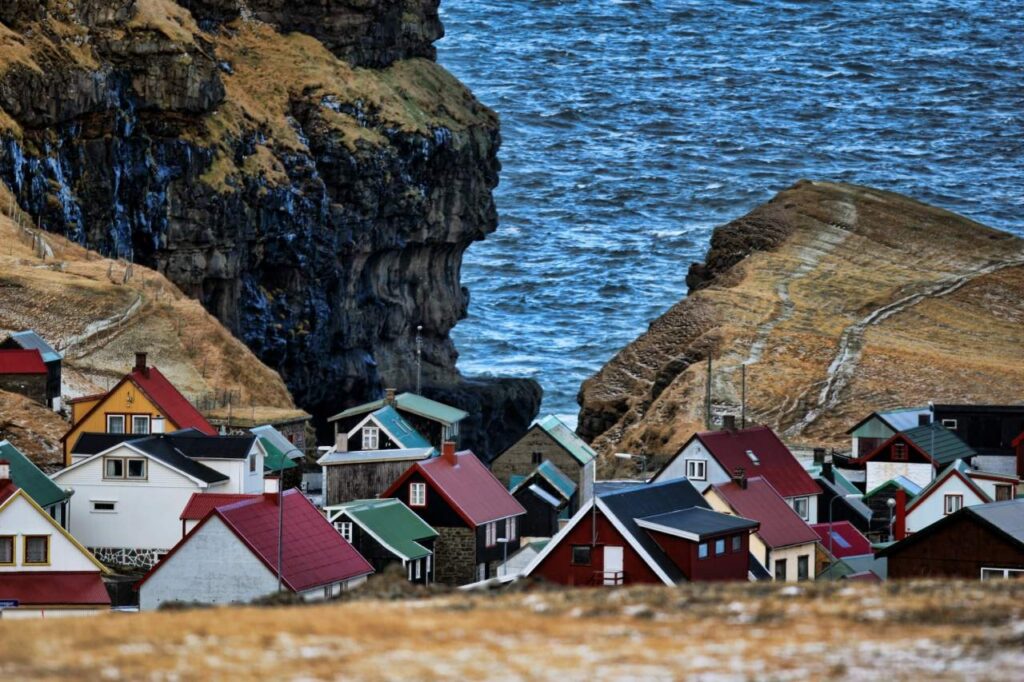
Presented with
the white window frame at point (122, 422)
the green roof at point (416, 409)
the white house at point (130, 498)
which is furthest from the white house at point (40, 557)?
the green roof at point (416, 409)

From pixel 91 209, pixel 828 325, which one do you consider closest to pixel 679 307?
pixel 828 325

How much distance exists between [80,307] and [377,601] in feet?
266

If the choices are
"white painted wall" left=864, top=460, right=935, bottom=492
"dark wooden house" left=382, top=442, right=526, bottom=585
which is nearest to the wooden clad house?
"white painted wall" left=864, top=460, right=935, bottom=492

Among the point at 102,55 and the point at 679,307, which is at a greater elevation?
the point at 102,55

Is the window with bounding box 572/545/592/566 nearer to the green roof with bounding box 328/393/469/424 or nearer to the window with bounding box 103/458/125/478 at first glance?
the window with bounding box 103/458/125/478

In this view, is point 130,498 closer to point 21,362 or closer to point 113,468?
point 113,468

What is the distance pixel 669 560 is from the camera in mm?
63906

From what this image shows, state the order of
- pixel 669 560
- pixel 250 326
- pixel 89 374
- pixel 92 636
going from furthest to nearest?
pixel 250 326
pixel 89 374
pixel 669 560
pixel 92 636

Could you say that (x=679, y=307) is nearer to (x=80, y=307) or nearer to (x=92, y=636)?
(x=80, y=307)

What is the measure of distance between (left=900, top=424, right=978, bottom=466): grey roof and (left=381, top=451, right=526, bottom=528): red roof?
23891 millimetres

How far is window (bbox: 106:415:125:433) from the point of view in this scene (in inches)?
3541

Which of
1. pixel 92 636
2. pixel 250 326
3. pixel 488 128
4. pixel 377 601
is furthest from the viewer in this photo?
pixel 488 128

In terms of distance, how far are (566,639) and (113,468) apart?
155 ft

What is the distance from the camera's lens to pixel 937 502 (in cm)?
8406
